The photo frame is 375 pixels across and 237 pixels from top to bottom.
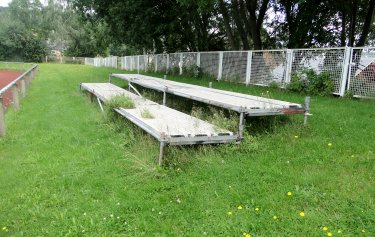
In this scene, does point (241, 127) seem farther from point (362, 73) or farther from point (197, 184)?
point (362, 73)

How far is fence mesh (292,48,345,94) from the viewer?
962cm

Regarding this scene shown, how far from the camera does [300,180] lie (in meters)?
3.85

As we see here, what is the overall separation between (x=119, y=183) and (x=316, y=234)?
2.20m

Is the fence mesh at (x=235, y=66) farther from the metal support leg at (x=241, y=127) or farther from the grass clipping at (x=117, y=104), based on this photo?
the metal support leg at (x=241, y=127)

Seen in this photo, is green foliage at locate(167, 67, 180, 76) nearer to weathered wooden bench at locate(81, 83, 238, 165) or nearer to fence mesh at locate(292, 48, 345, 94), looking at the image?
fence mesh at locate(292, 48, 345, 94)

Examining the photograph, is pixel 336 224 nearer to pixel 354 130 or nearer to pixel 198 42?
pixel 354 130

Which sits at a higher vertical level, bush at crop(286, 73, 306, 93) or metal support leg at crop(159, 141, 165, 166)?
bush at crop(286, 73, 306, 93)

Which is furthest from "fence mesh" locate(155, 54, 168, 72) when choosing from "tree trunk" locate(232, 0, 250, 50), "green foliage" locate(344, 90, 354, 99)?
"green foliage" locate(344, 90, 354, 99)

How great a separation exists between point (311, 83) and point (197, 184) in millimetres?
7318

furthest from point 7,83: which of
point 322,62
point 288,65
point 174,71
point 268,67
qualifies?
point 322,62

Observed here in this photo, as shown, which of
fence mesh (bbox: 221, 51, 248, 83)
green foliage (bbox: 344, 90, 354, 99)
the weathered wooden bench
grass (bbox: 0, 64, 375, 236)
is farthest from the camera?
fence mesh (bbox: 221, 51, 248, 83)

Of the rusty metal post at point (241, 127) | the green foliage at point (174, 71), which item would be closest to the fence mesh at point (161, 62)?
the green foliage at point (174, 71)

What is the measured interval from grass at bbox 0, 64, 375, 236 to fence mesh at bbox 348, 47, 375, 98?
3.06 m

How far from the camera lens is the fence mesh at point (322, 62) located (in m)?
9.62
